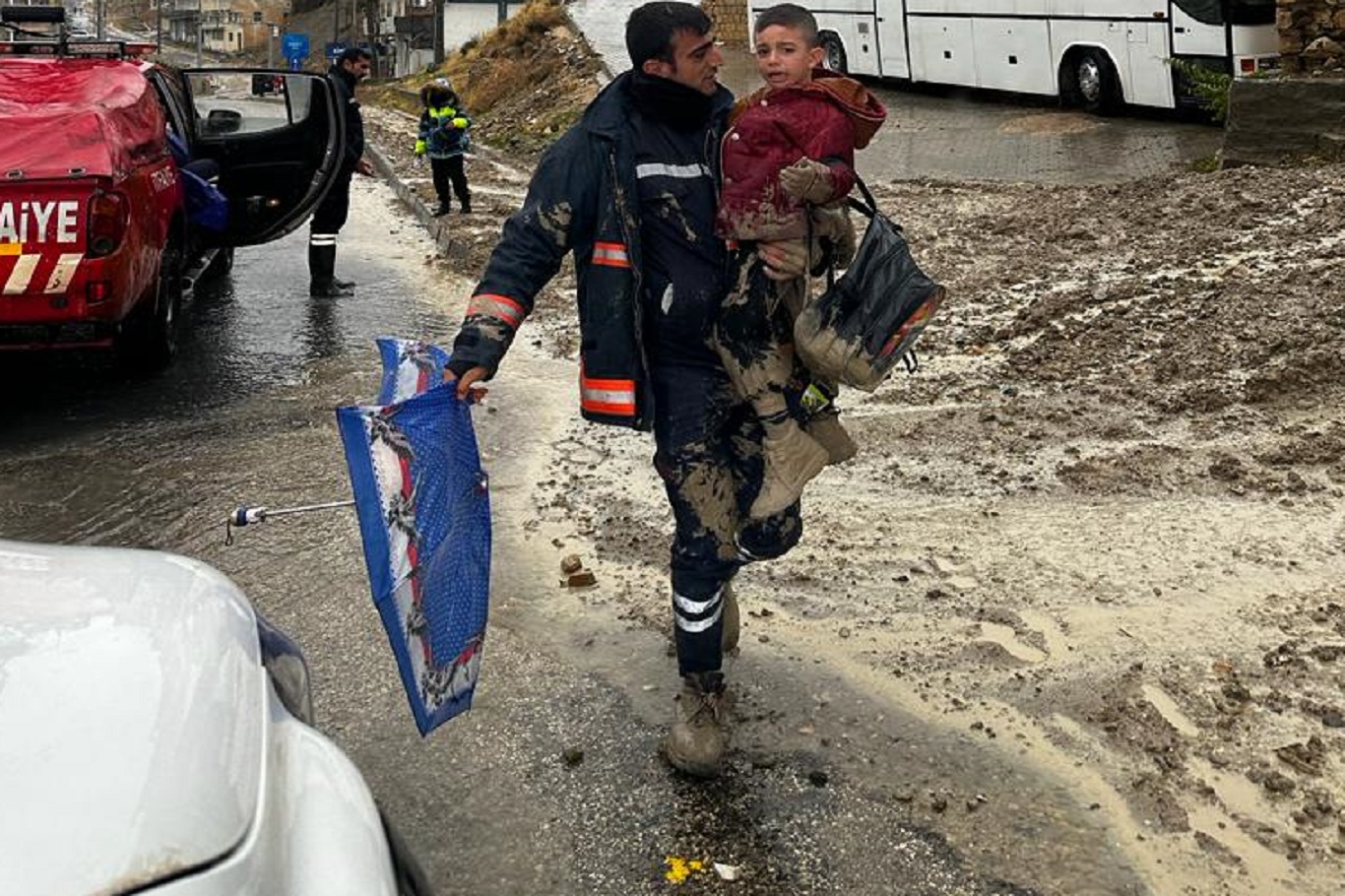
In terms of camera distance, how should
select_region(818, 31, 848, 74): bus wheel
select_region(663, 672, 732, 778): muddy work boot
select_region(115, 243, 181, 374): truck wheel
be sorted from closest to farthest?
select_region(663, 672, 732, 778): muddy work boot, select_region(115, 243, 181, 374): truck wheel, select_region(818, 31, 848, 74): bus wheel

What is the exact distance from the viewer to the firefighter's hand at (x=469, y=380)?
345 cm

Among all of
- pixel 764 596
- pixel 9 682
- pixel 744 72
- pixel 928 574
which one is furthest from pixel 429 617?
pixel 744 72

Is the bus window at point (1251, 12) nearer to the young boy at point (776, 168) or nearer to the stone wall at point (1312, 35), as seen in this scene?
the stone wall at point (1312, 35)

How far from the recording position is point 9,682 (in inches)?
82.7

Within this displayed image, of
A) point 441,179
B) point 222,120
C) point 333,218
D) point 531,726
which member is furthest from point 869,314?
point 441,179

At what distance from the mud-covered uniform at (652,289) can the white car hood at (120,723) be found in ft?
3.86

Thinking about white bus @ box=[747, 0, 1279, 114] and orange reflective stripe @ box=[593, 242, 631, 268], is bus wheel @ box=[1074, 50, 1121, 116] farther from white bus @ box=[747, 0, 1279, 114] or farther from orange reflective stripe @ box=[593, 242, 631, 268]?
orange reflective stripe @ box=[593, 242, 631, 268]

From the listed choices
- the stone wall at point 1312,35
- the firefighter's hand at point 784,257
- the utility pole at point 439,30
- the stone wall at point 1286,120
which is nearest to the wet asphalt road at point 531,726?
the firefighter's hand at point 784,257

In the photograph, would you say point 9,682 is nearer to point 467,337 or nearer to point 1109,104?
point 467,337

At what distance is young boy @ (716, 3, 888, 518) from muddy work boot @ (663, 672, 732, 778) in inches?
19.5

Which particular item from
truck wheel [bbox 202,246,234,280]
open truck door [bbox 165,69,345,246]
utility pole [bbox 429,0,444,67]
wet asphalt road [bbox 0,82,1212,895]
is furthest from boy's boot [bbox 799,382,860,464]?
utility pole [bbox 429,0,444,67]

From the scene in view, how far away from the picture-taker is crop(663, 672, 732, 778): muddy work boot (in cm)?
365

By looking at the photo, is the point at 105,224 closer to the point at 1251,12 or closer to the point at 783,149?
the point at 783,149

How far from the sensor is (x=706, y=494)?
146 inches
